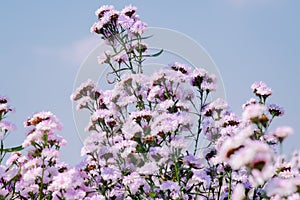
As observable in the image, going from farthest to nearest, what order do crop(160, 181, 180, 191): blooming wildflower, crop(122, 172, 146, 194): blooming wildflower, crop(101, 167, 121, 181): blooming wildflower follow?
crop(101, 167, 121, 181): blooming wildflower < crop(122, 172, 146, 194): blooming wildflower < crop(160, 181, 180, 191): blooming wildflower

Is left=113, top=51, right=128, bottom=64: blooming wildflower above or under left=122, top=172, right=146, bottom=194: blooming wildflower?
above

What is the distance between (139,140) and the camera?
3383 mm

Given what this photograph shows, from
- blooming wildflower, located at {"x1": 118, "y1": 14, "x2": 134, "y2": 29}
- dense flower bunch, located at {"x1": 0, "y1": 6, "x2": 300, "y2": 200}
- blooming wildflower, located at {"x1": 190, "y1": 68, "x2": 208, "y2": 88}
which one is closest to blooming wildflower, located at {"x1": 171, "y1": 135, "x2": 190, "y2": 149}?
dense flower bunch, located at {"x1": 0, "y1": 6, "x2": 300, "y2": 200}

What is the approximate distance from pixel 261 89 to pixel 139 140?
36.4 inches

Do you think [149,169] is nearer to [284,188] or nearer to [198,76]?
[198,76]

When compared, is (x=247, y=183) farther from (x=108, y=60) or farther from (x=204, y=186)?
(x=108, y=60)

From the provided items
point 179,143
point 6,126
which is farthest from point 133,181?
point 6,126

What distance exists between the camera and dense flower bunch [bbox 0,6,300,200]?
3.11m

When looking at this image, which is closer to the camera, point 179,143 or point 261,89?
point 179,143

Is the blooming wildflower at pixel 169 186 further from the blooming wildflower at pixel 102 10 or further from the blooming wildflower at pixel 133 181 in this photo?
the blooming wildflower at pixel 102 10

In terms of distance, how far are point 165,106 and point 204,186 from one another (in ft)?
2.07

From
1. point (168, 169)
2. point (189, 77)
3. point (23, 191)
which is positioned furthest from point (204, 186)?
point (23, 191)

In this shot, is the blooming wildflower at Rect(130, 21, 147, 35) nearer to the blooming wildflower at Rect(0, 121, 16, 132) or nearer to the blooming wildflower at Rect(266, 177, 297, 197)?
the blooming wildflower at Rect(0, 121, 16, 132)

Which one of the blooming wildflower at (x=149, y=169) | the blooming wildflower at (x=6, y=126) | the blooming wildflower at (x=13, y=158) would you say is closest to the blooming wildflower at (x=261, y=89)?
the blooming wildflower at (x=149, y=169)
